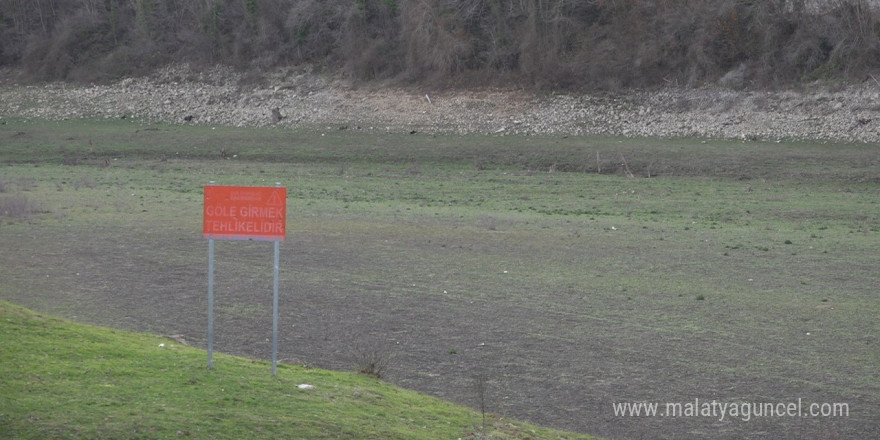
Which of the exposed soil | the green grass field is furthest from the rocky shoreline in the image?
the exposed soil

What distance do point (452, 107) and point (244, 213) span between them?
104 ft

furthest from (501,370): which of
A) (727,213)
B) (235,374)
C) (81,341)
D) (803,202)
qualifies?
(803,202)

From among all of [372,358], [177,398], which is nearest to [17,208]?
[372,358]

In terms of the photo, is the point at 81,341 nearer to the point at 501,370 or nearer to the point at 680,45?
the point at 501,370

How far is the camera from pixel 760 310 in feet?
39.2

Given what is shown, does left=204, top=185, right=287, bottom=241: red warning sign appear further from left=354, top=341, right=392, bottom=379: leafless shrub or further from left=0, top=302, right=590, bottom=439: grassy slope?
left=354, top=341, right=392, bottom=379: leafless shrub

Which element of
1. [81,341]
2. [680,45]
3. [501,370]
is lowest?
[501,370]

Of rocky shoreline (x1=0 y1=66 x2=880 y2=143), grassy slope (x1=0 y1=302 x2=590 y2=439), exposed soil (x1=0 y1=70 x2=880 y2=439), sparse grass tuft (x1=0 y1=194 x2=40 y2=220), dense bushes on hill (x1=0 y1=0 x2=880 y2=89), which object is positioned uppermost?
dense bushes on hill (x1=0 y1=0 x2=880 y2=89)

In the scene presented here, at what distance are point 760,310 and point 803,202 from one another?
37.2 ft

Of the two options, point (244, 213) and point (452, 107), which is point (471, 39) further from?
point (244, 213)

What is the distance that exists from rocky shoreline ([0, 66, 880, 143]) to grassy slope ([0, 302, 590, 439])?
86.1ft

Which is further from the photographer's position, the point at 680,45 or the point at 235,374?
the point at 680,45

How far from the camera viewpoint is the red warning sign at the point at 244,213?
7.03 meters

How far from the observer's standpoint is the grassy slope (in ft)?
19.4
